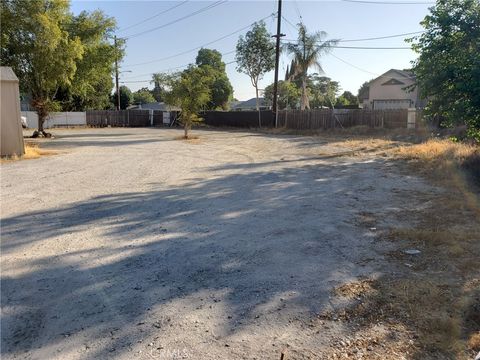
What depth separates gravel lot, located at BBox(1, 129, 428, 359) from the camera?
2.98 meters

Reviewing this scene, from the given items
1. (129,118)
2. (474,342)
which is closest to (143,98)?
(129,118)

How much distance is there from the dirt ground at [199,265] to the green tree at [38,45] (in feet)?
41.0

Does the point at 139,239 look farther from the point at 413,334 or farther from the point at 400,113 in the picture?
the point at 400,113

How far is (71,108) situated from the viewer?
46.3 meters

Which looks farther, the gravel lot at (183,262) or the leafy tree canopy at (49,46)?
the leafy tree canopy at (49,46)

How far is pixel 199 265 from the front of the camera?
4.33 metres

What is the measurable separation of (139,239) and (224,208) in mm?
1907

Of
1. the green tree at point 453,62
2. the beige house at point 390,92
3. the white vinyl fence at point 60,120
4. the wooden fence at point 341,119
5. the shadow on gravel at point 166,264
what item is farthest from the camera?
the beige house at point 390,92

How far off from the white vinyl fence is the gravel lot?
1253 inches

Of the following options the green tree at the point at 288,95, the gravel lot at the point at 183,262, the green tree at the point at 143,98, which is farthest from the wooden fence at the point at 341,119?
the green tree at the point at 143,98

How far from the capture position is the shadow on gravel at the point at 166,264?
10.6 ft

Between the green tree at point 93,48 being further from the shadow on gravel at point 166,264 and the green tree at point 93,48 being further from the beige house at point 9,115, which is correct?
the shadow on gravel at point 166,264

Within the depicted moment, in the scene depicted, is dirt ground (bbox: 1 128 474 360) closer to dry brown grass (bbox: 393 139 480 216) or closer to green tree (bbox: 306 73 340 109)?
dry brown grass (bbox: 393 139 480 216)

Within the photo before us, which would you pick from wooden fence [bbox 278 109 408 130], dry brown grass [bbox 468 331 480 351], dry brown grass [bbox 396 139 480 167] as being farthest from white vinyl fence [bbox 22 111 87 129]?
dry brown grass [bbox 468 331 480 351]
